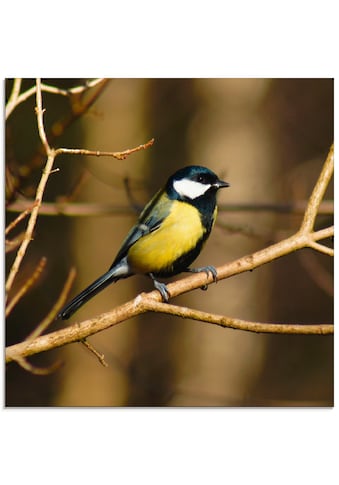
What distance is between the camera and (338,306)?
2146 mm

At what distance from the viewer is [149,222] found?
2.21 metres

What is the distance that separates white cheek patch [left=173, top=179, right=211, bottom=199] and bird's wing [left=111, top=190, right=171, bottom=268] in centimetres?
6

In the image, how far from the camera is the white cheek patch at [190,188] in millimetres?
2191

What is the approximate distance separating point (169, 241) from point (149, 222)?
0.14m

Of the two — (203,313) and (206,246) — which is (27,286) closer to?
(203,313)

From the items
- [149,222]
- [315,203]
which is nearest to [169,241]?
[149,222]

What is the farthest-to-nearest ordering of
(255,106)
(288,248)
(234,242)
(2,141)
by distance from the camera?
(234,242)
(255,106)
(2,141)
(288,248)

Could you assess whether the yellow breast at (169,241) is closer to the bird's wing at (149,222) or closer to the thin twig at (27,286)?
the bird's wing at (149,222)

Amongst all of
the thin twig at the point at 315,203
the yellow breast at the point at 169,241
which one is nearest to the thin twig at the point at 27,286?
the yellow breast at the point at 169,241
